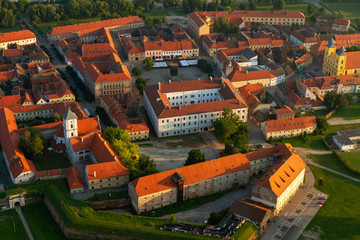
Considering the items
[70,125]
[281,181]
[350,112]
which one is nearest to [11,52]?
[70,125]

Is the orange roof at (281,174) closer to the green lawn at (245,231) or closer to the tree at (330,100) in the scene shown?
the green lawn at (245,231)

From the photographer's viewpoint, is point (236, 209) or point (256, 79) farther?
point (256, 79)

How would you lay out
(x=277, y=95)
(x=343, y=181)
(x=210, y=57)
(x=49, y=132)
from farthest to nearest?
1. (x=210, y=57)
2. (x=277, y=95)
3. (x=49, y=132)
4. (x=343, y=181)

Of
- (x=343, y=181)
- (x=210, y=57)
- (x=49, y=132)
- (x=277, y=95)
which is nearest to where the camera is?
(x=343, y=181)

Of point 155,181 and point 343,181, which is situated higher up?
point 155,181

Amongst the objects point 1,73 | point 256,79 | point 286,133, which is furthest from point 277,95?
point 1,73

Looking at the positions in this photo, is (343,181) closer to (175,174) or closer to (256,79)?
(175,174)

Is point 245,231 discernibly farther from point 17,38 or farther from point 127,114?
point 17,38

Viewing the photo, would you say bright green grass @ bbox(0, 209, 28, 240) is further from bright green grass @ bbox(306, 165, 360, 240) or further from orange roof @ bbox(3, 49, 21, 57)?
orange roof @ bbox(3, 49, 21, 57)

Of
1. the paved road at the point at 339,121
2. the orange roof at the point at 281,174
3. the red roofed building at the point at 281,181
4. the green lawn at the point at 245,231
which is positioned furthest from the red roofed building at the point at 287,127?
the green lawn at the point at 245,231
